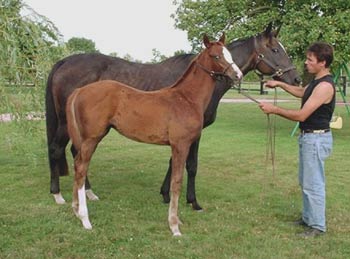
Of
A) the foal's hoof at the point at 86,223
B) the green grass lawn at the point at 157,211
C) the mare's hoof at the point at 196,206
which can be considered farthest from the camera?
the mare's hoof at the point at 196,206

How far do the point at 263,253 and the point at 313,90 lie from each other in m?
1.73

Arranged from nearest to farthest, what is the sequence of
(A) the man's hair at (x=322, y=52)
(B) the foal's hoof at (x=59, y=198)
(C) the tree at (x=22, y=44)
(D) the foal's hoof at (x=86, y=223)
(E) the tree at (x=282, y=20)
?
(C) the tree at (x=22, y=44) → (A) the man's hair at (x=322, y=52) → (D) the foal's hoof at (x=86, y=223) → (B) the foal's hoof at (x=59, y=198) → (E) the tree at (x=282, y=20)

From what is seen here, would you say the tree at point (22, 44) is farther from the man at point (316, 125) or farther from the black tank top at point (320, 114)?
the black tank top at point (320, 114)

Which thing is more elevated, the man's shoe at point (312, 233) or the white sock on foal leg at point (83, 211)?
the white sock on foal leg at point (83, 211)

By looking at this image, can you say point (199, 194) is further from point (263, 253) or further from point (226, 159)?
point (226, 159)

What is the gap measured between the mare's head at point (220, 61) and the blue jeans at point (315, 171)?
1.02 metres

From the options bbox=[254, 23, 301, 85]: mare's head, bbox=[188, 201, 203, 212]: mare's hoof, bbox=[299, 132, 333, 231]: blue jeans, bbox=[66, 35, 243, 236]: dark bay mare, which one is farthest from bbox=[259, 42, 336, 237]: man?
bbox=[188, 201, 203, 212]: mare's hoof

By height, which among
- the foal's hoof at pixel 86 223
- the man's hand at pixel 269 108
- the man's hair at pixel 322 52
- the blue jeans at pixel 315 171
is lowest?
the foal's hoof at pixel 86 223

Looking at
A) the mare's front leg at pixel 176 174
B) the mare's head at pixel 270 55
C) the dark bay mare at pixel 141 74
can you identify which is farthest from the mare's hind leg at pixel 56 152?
the mare's head at pixel 270 55

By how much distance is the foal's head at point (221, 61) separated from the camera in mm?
4730

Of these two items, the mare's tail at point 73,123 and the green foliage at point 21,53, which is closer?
the green foliage at point 21,53

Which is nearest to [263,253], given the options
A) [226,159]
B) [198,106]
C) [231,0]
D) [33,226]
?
[198,106]

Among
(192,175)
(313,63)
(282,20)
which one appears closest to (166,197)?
(192,175)

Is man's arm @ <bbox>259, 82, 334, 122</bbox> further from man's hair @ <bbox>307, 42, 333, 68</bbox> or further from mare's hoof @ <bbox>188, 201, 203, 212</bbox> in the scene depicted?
mare's hoof @ <bbox>188, 201, 203, 212</bbox>
